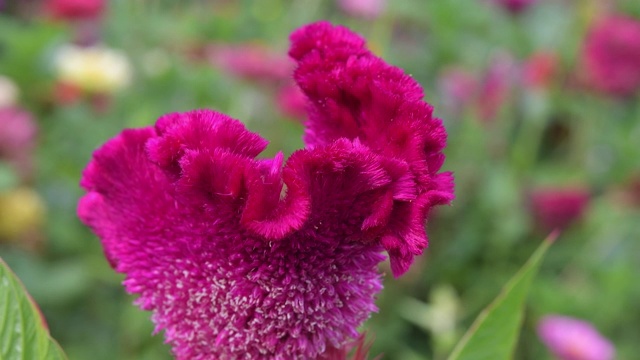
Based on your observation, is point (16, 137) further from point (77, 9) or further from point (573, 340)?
point (573, 340)

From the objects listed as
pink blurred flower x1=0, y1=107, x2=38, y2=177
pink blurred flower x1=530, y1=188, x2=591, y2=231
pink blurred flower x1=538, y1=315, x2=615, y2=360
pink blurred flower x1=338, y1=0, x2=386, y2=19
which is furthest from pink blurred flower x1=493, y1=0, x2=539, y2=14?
pink blurred flower x1=0, y1=107, x2=38, y2=177

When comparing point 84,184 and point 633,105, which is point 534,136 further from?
point 84,184

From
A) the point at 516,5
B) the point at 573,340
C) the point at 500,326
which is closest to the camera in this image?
the point at 500,326

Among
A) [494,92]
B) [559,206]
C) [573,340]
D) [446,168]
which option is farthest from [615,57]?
[573,340]

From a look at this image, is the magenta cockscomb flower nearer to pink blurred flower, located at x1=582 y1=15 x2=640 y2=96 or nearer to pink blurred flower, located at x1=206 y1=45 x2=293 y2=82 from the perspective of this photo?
pink blurred flower, located at x1=206 y1=45 x2=293 y2=82

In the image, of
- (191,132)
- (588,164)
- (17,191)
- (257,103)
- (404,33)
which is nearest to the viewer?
(191,132)

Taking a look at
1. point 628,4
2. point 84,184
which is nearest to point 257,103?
point 84,184
